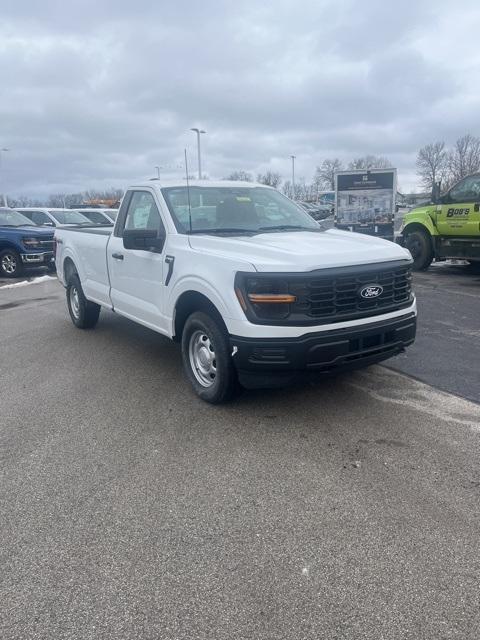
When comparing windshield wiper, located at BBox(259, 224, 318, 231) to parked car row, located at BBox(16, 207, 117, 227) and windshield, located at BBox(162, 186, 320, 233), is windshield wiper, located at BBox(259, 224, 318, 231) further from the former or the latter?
parked car row, located at BBox(16, 207, 117, 227)

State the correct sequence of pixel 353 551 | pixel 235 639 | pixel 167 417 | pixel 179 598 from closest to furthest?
pixel 235 639 → pixel 179 598 → pixel 353 551 → pixel 167 417

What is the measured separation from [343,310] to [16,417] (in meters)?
2.94

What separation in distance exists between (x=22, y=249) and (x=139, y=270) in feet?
31.9

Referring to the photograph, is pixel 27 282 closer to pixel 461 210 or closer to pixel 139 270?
pixel 139 270

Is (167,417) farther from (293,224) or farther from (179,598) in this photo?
(293,224)

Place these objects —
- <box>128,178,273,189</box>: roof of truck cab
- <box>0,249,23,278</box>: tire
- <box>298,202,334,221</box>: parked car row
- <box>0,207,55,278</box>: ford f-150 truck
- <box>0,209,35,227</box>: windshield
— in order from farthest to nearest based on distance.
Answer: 1. <box>298,202,334,221</box>: parked car row
2. <box>0,209,35,227</box>: windshield
3. <box>0,249,23,278</box>: tire
4. <box>0,207,55,278</box>: ford f-150 truck
5. <box>128,178,273,189</box>: roof of truck cab

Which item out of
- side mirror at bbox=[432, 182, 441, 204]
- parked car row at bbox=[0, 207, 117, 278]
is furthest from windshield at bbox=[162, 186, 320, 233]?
parked car row at bbox=[0, 207, 117, 278]

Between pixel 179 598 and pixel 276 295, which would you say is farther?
pixel 276 295

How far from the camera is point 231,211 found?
541cm

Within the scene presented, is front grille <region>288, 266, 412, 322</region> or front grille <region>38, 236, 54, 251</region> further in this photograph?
front grille <region>38, 236, 54, 251</region>

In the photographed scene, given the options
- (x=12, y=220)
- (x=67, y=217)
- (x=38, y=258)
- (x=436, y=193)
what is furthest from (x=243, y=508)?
(x=67, y=217)

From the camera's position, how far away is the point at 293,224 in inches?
219

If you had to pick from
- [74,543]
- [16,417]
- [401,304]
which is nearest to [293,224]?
[401,304]

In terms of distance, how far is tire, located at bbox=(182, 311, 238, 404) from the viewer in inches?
168
